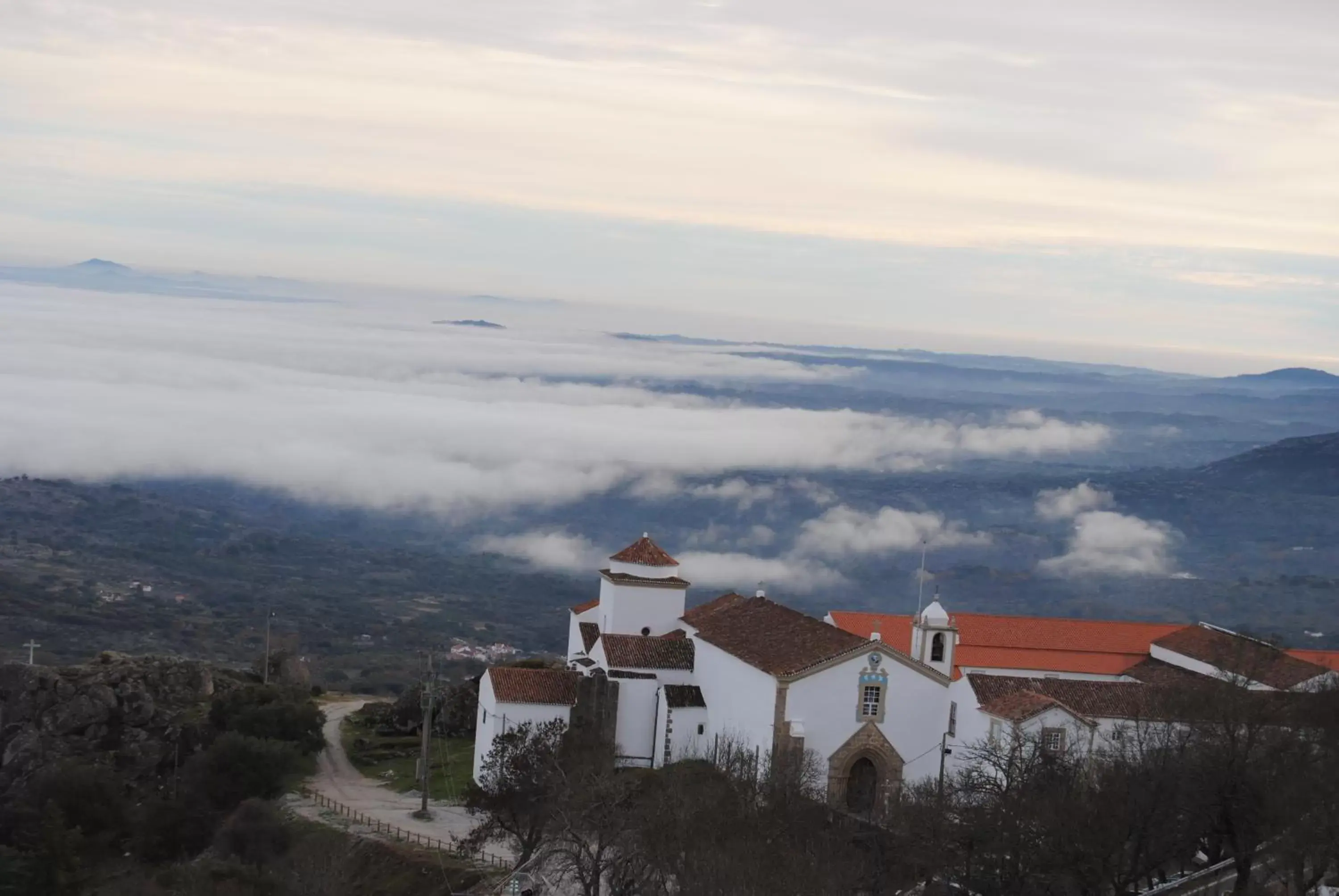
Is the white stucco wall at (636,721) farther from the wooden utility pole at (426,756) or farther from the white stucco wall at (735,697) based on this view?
the wooden utility pole at (426,756)

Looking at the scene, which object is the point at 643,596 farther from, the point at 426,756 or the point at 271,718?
the point at 271,718

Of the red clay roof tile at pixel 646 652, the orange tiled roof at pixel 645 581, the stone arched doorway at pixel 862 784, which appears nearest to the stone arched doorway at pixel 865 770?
the stone arched doorway at pixel 862 784

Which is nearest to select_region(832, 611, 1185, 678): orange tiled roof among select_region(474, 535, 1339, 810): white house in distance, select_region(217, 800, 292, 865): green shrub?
select_region(474, 535, 1339, 810): white house in distance

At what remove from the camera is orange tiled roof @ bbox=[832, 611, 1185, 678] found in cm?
6247

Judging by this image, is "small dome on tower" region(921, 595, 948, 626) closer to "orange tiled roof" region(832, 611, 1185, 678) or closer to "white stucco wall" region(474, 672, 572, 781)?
"orange tiled roof" region(832, 611, 1185, 678)

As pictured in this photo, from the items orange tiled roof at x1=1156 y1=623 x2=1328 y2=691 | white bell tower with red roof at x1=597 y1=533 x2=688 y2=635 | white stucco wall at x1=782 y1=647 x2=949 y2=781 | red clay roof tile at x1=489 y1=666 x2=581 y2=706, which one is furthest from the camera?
white bell tower with red roof at x1=597 y1=533 x2=688 y2=635

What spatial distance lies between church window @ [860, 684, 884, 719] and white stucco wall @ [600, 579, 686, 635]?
12016mm

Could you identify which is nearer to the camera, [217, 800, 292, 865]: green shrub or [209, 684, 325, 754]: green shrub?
[217, 800, 292, 865]: green shrub

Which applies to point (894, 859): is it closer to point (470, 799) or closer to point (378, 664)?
point (470, 799)

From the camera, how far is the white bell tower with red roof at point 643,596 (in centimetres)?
6138

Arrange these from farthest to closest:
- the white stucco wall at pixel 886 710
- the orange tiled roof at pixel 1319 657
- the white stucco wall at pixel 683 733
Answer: the orange tiled roof at pixel 1319 657 < the white stucco wall at pixel 683 733 < the white stucco wall at pixel 886 710

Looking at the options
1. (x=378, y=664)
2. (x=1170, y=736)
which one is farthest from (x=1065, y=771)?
(x=378, y=664)

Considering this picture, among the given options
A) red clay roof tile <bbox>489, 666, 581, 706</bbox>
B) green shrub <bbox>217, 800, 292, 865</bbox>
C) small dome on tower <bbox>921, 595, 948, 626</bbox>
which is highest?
small dome on tower <bbox>921, 595, 948, 626</bbox>

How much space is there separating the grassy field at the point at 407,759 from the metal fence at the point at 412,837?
10.4 ft
